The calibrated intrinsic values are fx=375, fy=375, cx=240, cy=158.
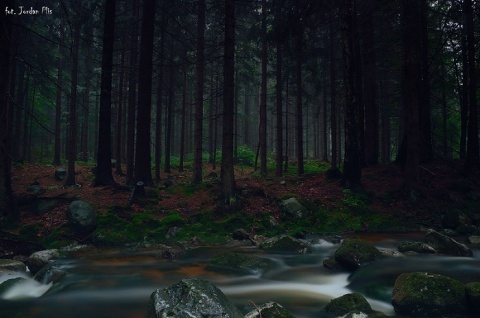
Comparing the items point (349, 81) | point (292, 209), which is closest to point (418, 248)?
point (292, 209)

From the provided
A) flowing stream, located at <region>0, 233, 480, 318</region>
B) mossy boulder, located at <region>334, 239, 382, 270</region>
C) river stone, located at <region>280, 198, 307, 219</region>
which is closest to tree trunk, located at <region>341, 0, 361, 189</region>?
river stone, located at <region>280, 198, 307, 219</region>

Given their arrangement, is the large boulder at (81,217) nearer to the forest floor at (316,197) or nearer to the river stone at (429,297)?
the forest floor at (316,197)

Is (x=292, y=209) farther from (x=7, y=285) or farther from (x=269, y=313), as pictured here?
(x=7, y=285)

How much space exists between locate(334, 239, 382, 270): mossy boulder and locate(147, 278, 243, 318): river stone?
3.84 metres

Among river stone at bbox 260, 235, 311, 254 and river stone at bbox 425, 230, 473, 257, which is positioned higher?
river stone at bbox 425, 230, 473, 257

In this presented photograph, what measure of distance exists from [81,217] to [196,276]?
209 inches

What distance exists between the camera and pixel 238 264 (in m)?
8.21

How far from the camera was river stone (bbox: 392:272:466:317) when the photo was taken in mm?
5312

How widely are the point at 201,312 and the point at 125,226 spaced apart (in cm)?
802

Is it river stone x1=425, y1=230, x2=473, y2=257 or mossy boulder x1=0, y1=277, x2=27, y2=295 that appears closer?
mossy boulder x1=0, y1=277, x2=27, y2=295

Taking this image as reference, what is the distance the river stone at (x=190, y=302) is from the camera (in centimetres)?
436

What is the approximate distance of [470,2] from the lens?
49.9 ft

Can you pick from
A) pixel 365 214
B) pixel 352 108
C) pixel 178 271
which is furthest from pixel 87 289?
pixel 352 108

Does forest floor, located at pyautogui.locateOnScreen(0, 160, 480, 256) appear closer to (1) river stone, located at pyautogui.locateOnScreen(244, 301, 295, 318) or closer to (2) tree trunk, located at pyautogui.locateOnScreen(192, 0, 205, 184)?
(2) tree trunk, located at pyautogui.locateOnScreen(192, 0, 205, 184)
